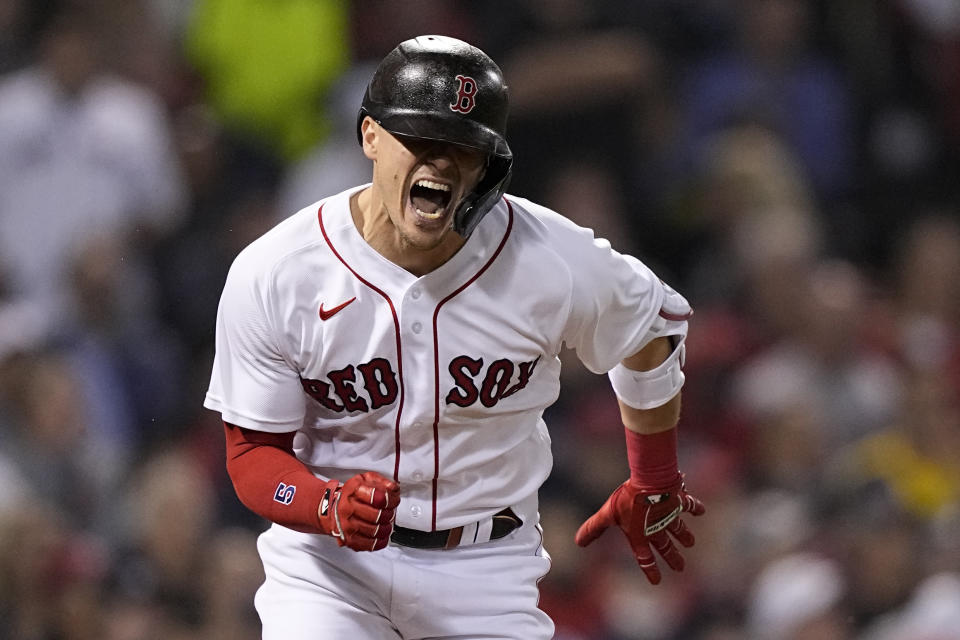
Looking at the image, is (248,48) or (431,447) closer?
(431,447)

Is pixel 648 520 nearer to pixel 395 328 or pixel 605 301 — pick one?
pixel 605 301

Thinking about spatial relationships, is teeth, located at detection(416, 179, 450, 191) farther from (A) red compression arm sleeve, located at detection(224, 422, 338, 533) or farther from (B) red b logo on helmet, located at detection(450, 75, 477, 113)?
(A) red compression arm sleeve, located at detection(224, 422, 338, 533)

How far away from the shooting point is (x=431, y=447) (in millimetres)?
2402

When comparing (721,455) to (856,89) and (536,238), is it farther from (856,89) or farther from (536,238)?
(536,238)

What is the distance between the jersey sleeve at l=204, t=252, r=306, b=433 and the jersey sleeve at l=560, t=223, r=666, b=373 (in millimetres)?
469

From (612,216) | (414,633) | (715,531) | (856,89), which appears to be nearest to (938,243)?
(856,89)

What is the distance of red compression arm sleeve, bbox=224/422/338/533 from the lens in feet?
7.34

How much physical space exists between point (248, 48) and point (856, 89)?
2439 mm

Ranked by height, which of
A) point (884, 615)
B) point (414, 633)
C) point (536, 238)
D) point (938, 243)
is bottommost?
point (884, 615)

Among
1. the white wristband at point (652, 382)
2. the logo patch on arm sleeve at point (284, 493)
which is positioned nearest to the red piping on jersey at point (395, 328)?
the logo patch on arm sleeve at point (284, 493)

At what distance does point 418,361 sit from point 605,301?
1.05 ft

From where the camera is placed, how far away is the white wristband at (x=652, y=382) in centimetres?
256

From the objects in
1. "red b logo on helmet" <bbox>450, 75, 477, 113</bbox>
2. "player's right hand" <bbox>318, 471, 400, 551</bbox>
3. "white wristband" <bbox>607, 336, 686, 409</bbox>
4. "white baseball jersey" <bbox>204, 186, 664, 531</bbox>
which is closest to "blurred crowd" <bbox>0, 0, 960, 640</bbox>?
"white wristband" <bbox>607, 336, 686, 409</bbox>

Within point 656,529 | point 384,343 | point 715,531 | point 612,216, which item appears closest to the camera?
point 384,343
